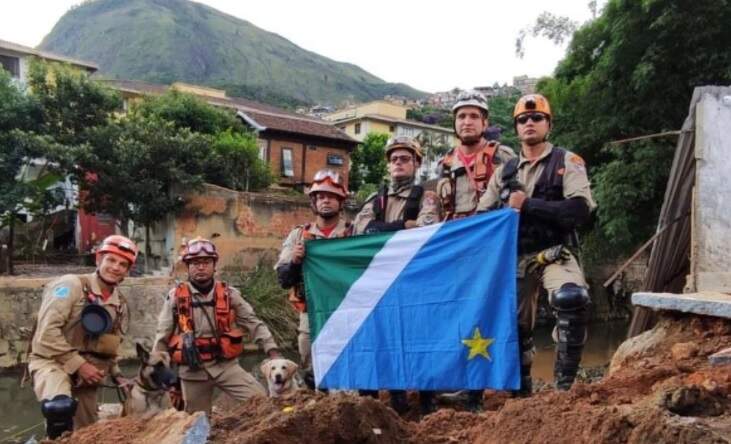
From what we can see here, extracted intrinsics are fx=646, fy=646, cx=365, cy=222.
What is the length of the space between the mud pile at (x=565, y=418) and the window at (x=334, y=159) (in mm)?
34804

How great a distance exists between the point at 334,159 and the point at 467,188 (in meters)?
33.0

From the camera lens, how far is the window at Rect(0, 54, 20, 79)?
109ft

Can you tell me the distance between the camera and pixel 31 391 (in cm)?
1585

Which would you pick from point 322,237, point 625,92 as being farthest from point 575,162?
point 625,92

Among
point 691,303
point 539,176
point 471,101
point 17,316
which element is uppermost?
point 471,101

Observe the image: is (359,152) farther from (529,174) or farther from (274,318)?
(529,174)

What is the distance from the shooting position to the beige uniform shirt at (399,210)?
5.63m

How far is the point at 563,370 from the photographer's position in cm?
450

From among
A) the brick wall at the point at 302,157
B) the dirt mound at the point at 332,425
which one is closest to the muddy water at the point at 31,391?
the dirt mound at the point at 332,425

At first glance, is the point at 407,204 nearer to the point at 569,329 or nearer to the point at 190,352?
the point at 569,329

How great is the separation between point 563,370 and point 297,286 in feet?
8.62

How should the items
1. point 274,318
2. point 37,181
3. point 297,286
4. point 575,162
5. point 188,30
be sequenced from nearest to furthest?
point 575,162
point 297,286
point 274,318
point 37,181
point 188,30

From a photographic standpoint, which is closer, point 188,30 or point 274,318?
point 274,318

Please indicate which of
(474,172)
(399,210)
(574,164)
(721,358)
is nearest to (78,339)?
(399,210)
